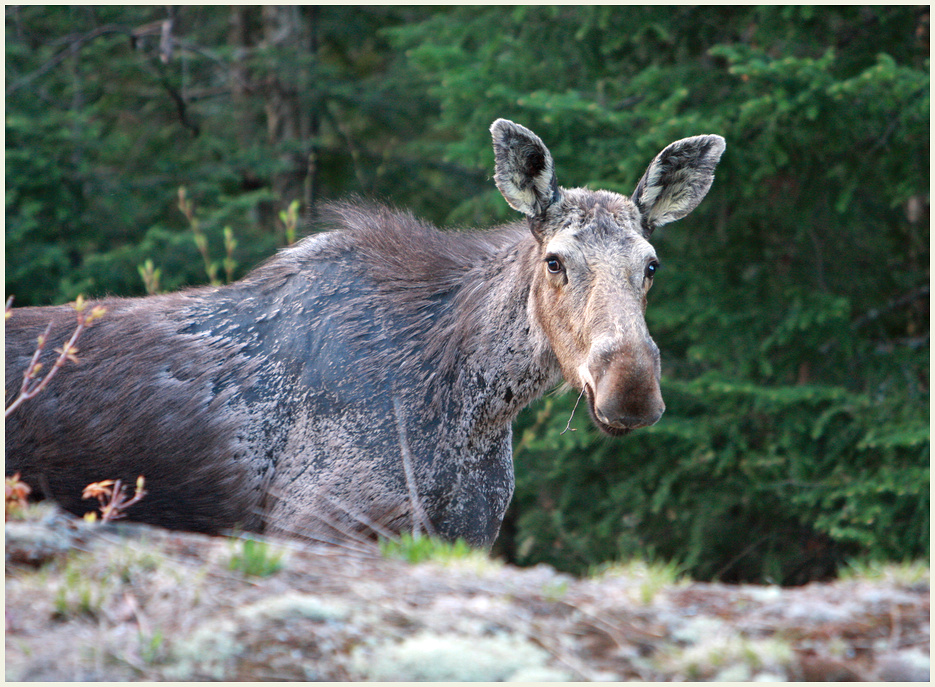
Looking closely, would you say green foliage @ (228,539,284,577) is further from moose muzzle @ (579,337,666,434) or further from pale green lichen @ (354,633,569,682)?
moose muzzle @ (579,337,666,434)

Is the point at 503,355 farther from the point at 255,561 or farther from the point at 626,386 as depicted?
the point at 255,561

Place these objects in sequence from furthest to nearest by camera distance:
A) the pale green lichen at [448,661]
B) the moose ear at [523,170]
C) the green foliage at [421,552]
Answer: the moose ear at [523,170] < the green foliage at [421,552] < the pale green lichen at [448,661]

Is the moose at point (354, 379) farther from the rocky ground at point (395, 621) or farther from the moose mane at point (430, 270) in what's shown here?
the rocky ground at point (395, 621)

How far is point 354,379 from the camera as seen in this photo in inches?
188

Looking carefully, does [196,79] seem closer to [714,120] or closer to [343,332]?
[714,120]

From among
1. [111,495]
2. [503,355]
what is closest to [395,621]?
[111,495]

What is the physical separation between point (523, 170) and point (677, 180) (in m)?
0.93

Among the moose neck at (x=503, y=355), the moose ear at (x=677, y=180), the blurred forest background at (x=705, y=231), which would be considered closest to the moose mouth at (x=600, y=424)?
the moose neck at (x=503, y=355)

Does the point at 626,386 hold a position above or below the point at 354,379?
above

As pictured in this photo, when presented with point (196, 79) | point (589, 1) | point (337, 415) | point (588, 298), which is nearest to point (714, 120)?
point (589, 1)

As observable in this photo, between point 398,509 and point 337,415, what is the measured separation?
58 cm

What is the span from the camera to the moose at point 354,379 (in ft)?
15.0

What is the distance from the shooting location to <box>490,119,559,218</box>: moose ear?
4.71 m

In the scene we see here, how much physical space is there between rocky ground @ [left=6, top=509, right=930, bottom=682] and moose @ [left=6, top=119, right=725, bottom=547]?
1.49m
